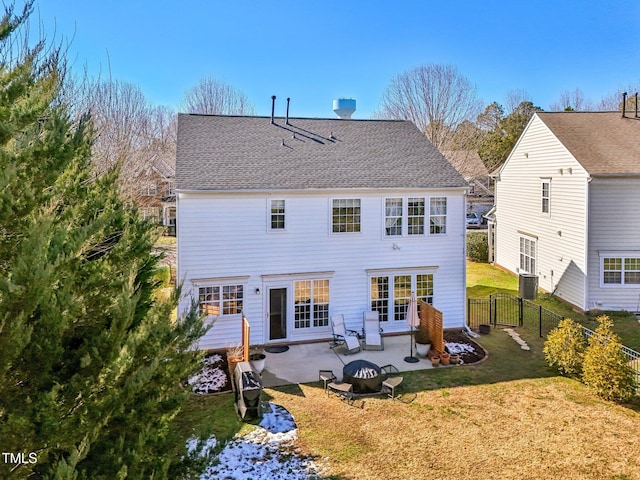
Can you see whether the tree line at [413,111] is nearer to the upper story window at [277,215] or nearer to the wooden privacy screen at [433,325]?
the upper story window at [277,215]

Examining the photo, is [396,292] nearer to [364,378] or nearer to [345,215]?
[345,215]

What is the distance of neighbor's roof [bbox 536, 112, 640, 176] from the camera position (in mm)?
19297

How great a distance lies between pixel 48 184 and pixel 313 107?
3961 cm

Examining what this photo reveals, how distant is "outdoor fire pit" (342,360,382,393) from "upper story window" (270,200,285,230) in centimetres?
591

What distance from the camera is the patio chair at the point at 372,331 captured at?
15.6m

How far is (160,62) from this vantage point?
2703 centimetres

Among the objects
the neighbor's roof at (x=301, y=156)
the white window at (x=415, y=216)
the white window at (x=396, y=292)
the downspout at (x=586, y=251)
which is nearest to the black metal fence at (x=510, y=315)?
the downspout at (x=586, y=251)

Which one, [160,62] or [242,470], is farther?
[160,62]

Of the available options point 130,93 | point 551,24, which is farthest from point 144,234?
point 551,24

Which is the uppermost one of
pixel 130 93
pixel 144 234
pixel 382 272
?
pixel 130 93

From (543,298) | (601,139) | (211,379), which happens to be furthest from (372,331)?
(601,139)

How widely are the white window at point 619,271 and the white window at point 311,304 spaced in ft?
41.9

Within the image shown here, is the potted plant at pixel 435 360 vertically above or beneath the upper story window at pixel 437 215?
beneath

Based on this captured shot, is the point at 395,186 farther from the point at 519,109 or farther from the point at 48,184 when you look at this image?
the point at 519,109
